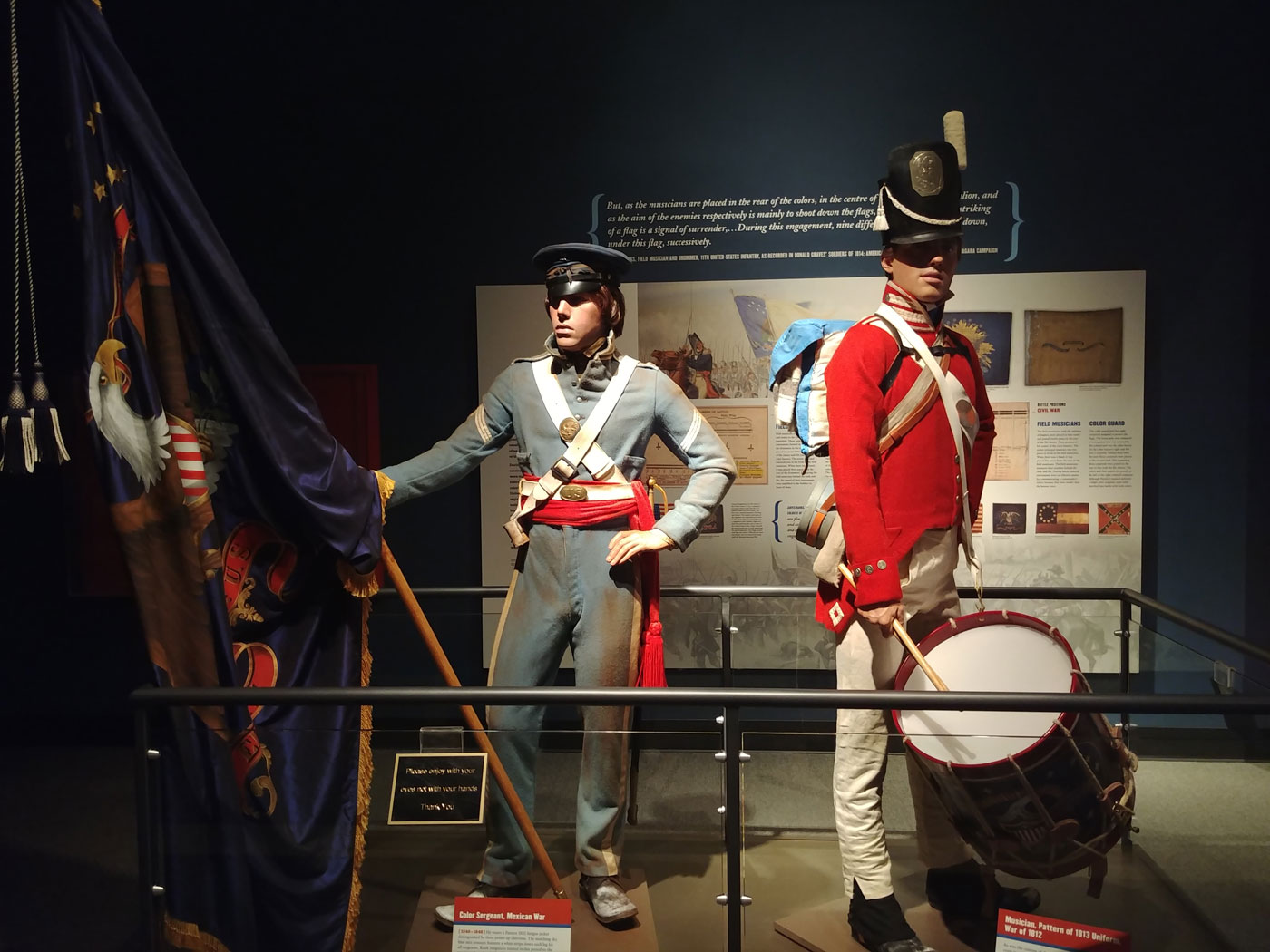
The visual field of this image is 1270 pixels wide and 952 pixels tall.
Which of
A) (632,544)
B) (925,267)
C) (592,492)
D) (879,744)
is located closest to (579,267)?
(592,492)

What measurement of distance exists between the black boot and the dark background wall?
209cm

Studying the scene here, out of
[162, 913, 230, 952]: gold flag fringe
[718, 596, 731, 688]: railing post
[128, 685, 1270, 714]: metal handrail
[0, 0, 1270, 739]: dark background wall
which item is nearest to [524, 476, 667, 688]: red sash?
[718, 596, 731, 688]: railing post

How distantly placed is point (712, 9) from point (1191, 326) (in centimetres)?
208

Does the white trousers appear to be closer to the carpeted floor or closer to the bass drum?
the carpeted floor

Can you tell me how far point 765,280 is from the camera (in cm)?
380

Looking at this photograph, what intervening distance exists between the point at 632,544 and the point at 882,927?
1.03 m

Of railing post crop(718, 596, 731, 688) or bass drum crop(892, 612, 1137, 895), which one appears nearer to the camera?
bass drum crop(892, 612, 1137, 895)

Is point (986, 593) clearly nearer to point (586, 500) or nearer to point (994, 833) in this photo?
point (994, 833)

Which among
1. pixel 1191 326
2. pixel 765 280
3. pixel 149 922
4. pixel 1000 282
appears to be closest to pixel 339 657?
pixel 149 922

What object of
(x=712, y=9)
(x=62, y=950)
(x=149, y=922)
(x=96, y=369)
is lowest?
(x=62, y=950)

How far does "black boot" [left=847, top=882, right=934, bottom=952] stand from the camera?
2334mm

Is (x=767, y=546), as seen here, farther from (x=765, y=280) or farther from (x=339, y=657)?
(x=339, y=657)

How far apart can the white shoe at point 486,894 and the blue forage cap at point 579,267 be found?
144 centimetres

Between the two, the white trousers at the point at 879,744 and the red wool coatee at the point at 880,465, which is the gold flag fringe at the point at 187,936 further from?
the red wool coatee at the point at 880,465
